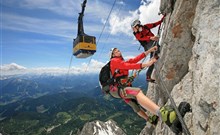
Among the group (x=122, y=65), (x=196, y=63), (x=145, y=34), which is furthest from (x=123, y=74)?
(x=145, y=34)

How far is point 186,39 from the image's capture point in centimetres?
1095

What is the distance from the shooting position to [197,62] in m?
7.63

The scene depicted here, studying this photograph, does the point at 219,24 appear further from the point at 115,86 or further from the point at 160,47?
the point at 160,47

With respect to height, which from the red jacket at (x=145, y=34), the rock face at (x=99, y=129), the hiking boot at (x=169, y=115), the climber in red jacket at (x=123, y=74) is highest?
the red jacket at (x=145, y=34)

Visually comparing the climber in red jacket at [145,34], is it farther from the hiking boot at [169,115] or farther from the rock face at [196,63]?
the hiking boot at [169,115]

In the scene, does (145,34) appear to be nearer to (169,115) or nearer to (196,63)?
(196,63)

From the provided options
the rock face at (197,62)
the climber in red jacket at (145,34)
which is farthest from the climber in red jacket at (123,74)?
the climber in red jacket at (145,34)

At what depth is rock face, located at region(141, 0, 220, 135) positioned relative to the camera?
5961mm

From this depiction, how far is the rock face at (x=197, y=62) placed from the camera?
19.6 ft

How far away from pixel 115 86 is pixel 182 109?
3445 millimetres

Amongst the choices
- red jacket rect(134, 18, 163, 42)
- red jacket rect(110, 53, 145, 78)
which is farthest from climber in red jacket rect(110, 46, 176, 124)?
red jacket rect(134, 18, 163, 42)

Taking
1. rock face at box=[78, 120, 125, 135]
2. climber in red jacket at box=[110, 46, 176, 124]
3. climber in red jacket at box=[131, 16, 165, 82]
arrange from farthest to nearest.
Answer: rock face at box=[78, 120, 125, 135], climber in red jacket at box=[131, 16, 165, 82], climber in red jacket at box=[110, 46, 176, 124]

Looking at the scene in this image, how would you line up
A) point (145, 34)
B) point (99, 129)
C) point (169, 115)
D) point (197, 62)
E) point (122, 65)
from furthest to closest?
point (99, 129)
point (145, 34)
point (122, 65)
point (197, 62)
point (169, 115)

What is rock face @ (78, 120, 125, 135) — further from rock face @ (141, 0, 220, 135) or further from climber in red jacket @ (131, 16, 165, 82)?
rock face @ (141, 0, 220, 135)
